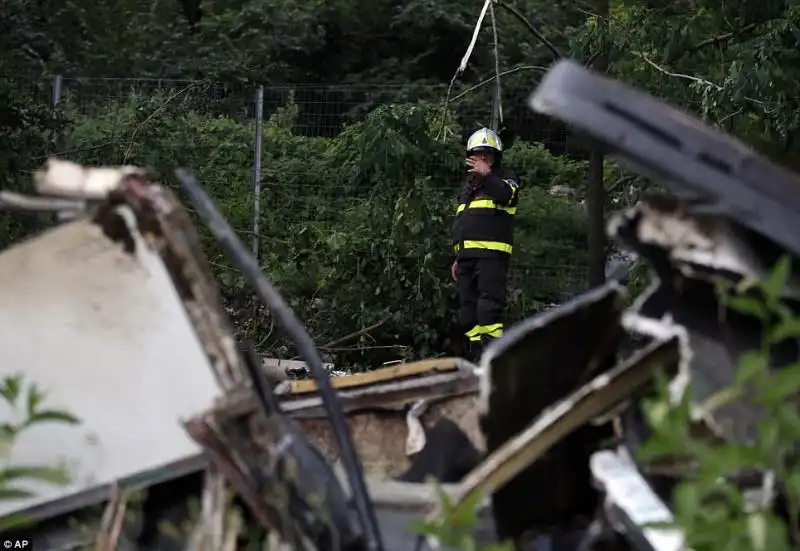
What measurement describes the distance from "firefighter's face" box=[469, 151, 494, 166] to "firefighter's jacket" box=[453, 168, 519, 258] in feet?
0.24

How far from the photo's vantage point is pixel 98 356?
191 centimetres

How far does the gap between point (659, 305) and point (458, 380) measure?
3.30ft

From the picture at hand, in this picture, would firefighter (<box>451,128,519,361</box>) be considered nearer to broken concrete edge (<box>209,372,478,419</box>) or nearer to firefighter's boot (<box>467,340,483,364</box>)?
firefighter's boot (<box>467,340,483,364</box>)

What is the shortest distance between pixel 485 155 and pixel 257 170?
97.8 inches

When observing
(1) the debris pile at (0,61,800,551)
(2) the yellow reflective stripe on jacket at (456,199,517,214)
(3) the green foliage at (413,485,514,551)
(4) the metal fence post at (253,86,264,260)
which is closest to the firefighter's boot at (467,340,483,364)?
(2) the yellow reflective stripe on jacket at (456,199,517,214)

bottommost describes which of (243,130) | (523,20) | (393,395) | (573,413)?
(393,395)

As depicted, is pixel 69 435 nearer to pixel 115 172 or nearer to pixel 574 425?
pixel 115 172

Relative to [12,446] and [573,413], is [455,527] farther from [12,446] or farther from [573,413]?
[12,446]

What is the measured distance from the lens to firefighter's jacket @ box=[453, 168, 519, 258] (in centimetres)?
610

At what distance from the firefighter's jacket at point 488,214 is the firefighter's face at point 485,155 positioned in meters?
0.07

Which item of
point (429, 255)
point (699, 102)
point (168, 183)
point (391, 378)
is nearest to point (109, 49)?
point (168, 183)

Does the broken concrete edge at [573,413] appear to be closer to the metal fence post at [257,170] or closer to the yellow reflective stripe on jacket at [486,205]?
the yellow reflective stripe on jacket at [486,205]

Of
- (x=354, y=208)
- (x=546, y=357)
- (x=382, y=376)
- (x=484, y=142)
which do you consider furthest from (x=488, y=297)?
(x=546, y=357)

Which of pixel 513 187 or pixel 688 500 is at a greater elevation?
pixel 513 187
